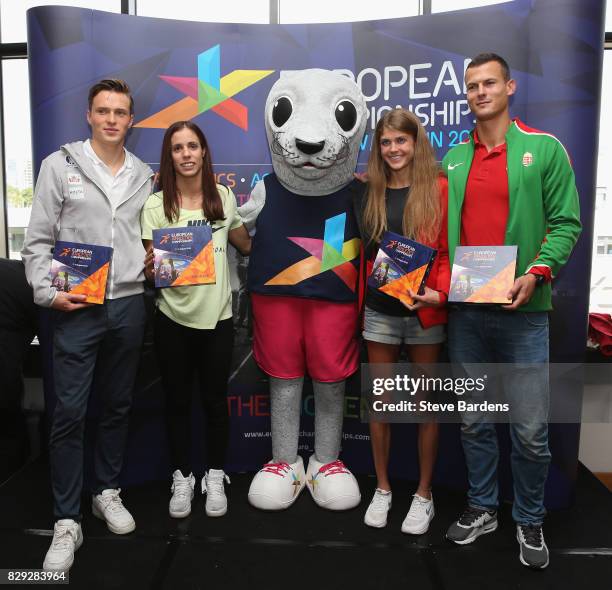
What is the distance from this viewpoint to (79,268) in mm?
2002

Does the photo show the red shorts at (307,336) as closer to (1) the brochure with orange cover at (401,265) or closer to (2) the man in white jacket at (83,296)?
(1) the brochure with orange cover at (401,265)

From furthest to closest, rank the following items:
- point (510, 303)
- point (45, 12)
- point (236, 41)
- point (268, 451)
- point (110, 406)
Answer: point (268, 451)
point (236, 41)
point (45, 12)
point (110, 406)
point (510, 303)

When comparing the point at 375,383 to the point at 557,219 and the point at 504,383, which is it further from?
the point at 557,219

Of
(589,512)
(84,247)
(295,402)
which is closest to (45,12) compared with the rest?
(84,247)

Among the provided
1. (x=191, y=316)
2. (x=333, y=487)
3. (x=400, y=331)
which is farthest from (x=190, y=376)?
(x=400, y=331)

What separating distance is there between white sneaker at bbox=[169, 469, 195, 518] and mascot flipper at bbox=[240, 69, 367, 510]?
284mm

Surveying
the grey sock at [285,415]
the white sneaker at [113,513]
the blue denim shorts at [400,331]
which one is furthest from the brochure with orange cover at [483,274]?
the white sneaker at [113,513]

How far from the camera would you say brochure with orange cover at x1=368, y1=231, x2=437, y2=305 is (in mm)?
2039

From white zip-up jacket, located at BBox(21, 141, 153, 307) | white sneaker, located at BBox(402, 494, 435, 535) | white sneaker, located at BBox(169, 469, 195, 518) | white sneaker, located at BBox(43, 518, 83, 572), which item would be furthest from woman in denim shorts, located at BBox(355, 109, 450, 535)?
white sneaker, located at BBox(43, 518, 83, 572)

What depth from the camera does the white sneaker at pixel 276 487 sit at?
96.3 inches

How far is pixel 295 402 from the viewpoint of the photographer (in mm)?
2529

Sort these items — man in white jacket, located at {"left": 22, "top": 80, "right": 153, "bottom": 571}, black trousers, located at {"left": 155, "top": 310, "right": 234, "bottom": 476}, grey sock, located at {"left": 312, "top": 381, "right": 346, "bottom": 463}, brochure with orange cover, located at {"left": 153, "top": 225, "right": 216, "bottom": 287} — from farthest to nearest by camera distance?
grey sock, located at {"left": 312, "top": 381, "right": 346, "bottom": 463} < black trousers, located at {"left": 155, "top": 310, "right": 234, "bottom": 476} < brochure with orange cover, located at {"left": 153, "top": 225, "right": 216, "bottom": 287} < man in white jacket, located at {"left": 22, "top": 80, "right": 153, "bottom": 571}

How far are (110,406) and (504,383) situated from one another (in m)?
1.59

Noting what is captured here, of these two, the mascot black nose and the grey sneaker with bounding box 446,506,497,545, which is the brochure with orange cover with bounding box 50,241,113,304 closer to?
the mascot black nose
